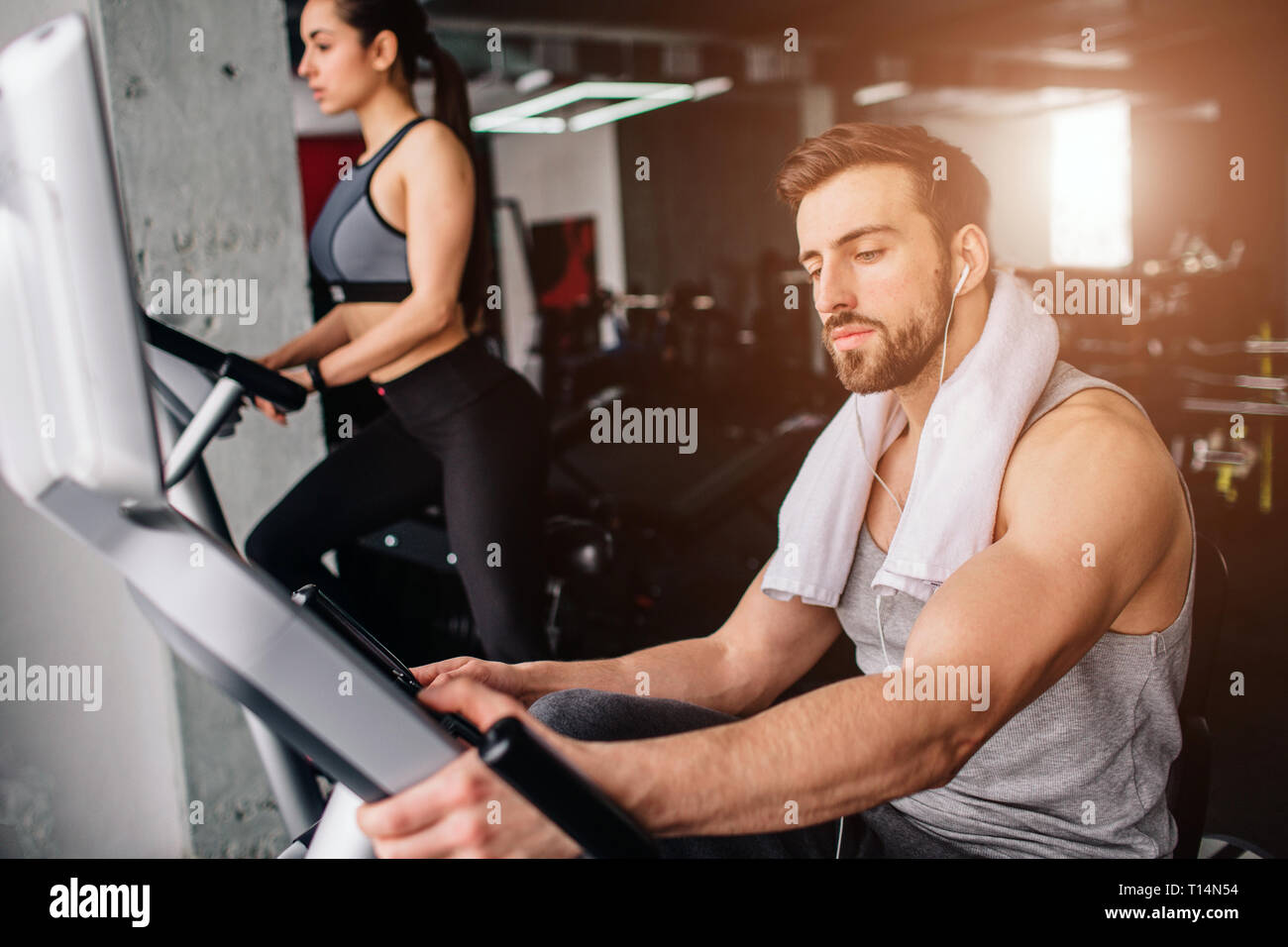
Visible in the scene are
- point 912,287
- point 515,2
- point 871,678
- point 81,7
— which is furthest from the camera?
point 515,2

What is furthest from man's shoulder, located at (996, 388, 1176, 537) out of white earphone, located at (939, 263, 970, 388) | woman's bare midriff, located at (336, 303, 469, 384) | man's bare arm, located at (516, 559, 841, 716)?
woman's bare midriff, located at (336, 303, 469, 384)

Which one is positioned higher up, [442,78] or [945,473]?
[442,78]

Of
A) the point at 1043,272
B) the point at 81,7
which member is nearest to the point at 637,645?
the point at 1043,272

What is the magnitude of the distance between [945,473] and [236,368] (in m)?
0.83

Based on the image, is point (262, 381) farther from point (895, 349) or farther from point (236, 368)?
point (895, 349)

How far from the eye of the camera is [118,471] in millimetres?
516

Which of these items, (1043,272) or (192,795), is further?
(192,795)

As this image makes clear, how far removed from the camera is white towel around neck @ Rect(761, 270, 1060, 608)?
3.44ft

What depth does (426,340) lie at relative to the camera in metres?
1.74

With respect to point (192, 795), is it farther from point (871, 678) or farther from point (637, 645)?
point (871, 678)

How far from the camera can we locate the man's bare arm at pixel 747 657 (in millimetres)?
1244

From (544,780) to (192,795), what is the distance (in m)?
1.66

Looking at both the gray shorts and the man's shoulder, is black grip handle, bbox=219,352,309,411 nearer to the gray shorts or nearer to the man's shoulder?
the gray shorts

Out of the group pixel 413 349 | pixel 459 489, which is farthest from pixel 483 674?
pixel 413 349
